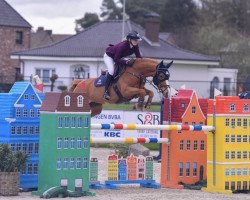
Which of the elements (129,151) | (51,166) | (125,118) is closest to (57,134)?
(51,166)

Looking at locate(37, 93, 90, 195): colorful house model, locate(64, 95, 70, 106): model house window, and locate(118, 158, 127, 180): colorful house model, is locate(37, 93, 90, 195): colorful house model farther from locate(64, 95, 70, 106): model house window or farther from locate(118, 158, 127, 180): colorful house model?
locate(118, 158, 127, 180): colorful house model

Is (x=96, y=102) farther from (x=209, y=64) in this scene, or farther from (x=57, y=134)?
(x=209, y=64)

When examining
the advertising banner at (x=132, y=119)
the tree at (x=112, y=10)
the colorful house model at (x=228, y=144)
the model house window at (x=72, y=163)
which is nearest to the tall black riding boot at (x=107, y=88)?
the colorful house model at (x=228, y=144)

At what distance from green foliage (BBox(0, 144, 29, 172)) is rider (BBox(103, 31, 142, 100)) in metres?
3.17

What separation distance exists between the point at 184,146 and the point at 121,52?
2098mm

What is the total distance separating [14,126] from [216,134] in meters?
3.51

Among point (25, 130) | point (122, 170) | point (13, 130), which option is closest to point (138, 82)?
point (122, 170)

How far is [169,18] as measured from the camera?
269ft

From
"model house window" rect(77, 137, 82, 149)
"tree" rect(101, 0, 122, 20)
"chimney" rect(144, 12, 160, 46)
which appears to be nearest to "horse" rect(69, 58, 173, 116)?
"model house window" rect(77, 137, 82, 149)

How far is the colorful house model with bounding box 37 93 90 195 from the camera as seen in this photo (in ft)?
40.9

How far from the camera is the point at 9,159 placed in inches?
489

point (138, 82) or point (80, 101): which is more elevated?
point (138, 82)

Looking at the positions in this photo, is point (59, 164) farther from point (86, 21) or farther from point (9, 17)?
point (86, 21)

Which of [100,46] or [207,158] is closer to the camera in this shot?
[207,158]
